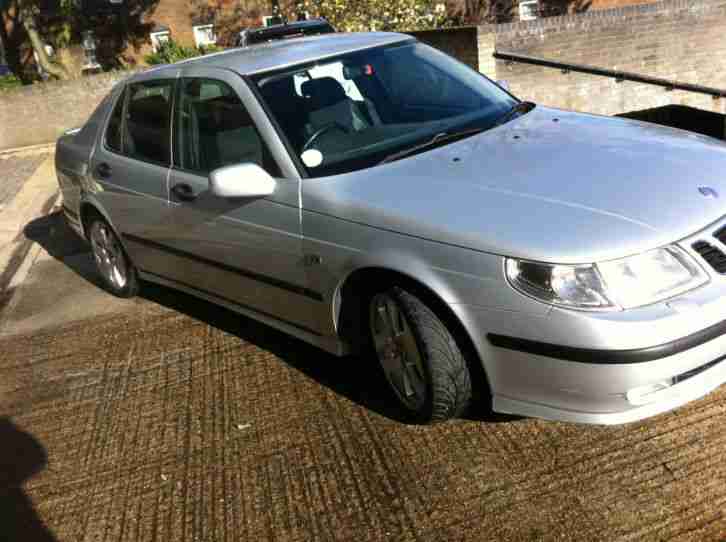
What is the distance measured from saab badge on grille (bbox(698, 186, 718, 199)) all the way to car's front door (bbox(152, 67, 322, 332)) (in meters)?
1.70

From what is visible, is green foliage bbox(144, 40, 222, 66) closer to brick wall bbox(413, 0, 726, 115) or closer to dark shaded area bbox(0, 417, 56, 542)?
brick wall bbox(413, 0, 726, 115)

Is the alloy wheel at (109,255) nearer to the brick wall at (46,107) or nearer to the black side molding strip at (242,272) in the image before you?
the black side molding strip at (242,272)

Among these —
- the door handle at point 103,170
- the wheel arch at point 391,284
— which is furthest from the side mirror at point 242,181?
the door handle at point 103,170

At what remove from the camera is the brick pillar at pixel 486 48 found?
37.1ft

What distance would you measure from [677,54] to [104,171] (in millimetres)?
10052

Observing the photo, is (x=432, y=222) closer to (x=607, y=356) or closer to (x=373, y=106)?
(x=607, y=356)

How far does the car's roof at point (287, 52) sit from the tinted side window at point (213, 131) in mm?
161

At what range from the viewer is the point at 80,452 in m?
3.97

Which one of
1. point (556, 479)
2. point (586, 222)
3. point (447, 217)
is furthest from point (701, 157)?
point (556, 479)

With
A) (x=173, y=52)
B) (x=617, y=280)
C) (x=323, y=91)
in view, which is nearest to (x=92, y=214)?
(x=323, y=91)

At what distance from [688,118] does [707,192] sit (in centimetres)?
872

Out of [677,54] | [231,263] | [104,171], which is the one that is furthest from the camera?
[677,54]

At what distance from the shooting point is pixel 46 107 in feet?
51.1

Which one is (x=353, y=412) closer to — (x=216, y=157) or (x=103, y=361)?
(x=216, y=157)
